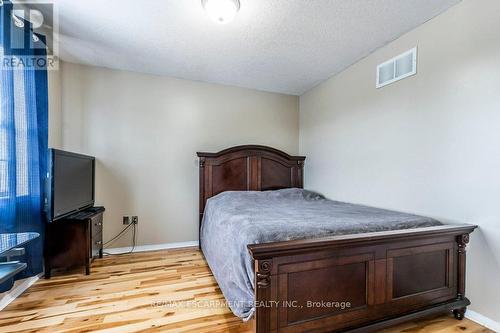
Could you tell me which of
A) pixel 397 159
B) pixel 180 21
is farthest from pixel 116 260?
pixel 397 159

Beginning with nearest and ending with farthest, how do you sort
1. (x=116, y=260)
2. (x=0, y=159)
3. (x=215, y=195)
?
(x=0, y=159)
(x=116, y=260)
(x=215, y=195)

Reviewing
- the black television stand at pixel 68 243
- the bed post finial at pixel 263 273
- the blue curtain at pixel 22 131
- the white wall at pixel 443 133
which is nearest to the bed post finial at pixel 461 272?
the white wall at pixel 443 133

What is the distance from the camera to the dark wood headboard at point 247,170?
3312mm

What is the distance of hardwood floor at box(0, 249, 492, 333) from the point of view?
164cm

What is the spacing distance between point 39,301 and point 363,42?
151 inches

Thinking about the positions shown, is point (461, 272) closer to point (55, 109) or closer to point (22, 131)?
point (22, 131)

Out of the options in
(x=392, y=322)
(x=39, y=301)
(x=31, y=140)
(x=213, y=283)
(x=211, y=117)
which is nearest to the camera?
(x=392, y=322)

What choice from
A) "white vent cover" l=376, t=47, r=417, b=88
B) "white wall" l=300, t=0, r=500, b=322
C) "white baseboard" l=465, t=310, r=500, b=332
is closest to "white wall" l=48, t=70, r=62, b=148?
"white wall" l=300, t=0, r=500, b=322

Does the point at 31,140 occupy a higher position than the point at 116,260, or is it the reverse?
the point at 31,140

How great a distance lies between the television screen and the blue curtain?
0.19m

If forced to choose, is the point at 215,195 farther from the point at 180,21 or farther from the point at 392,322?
the point at 392,322

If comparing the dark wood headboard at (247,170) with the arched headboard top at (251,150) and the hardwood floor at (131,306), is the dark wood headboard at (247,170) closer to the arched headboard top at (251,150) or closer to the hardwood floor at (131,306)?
the arched headboard top at (251,150)

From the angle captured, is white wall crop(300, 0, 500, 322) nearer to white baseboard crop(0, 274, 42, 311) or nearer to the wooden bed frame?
the wooden bed frame

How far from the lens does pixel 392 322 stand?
1503mm
